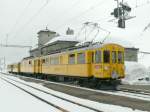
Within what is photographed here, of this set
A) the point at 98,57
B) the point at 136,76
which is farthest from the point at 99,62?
the point at 136,76

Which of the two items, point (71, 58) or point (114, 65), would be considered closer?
point (114, 65)

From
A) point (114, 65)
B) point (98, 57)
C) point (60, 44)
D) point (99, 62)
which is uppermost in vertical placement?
point (60, 44)

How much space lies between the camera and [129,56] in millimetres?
66875

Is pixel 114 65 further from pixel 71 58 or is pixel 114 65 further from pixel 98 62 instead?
pixel 71 58

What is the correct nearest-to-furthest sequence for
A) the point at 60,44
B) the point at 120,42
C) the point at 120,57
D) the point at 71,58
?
the point at 120,57 < the point at 71,58 < the point at 120,42 < the point at 60,44

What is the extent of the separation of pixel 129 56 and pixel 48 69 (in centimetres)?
→ 3249

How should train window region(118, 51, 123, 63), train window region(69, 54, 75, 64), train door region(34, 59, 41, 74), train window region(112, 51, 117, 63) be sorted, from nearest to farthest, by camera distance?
train window region(112, 51, 117, 63) → train window region(118, 51, 123, 63) → train window region(69, 54, 75, 64) → train door region(34, 59, 41, 74)

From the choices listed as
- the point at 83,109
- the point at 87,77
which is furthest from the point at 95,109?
the point at 87,77

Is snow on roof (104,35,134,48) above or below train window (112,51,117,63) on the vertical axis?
above

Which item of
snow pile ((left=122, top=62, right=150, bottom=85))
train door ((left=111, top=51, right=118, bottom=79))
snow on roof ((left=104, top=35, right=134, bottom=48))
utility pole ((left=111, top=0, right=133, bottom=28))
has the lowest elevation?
snow pile ((left=122, top=62, right=150, bottom=85))

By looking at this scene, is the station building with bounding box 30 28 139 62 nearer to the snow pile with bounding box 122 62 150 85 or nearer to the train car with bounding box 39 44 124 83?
the snow pile with bounding box 122 62 150 85

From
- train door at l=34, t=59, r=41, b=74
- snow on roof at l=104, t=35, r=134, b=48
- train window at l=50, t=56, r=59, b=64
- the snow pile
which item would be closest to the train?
train window at l=50, t=56, r=59, b=64

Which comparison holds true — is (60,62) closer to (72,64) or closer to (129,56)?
(72,64)

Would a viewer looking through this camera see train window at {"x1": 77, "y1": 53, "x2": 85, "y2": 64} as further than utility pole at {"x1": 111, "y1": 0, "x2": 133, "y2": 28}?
Yes
